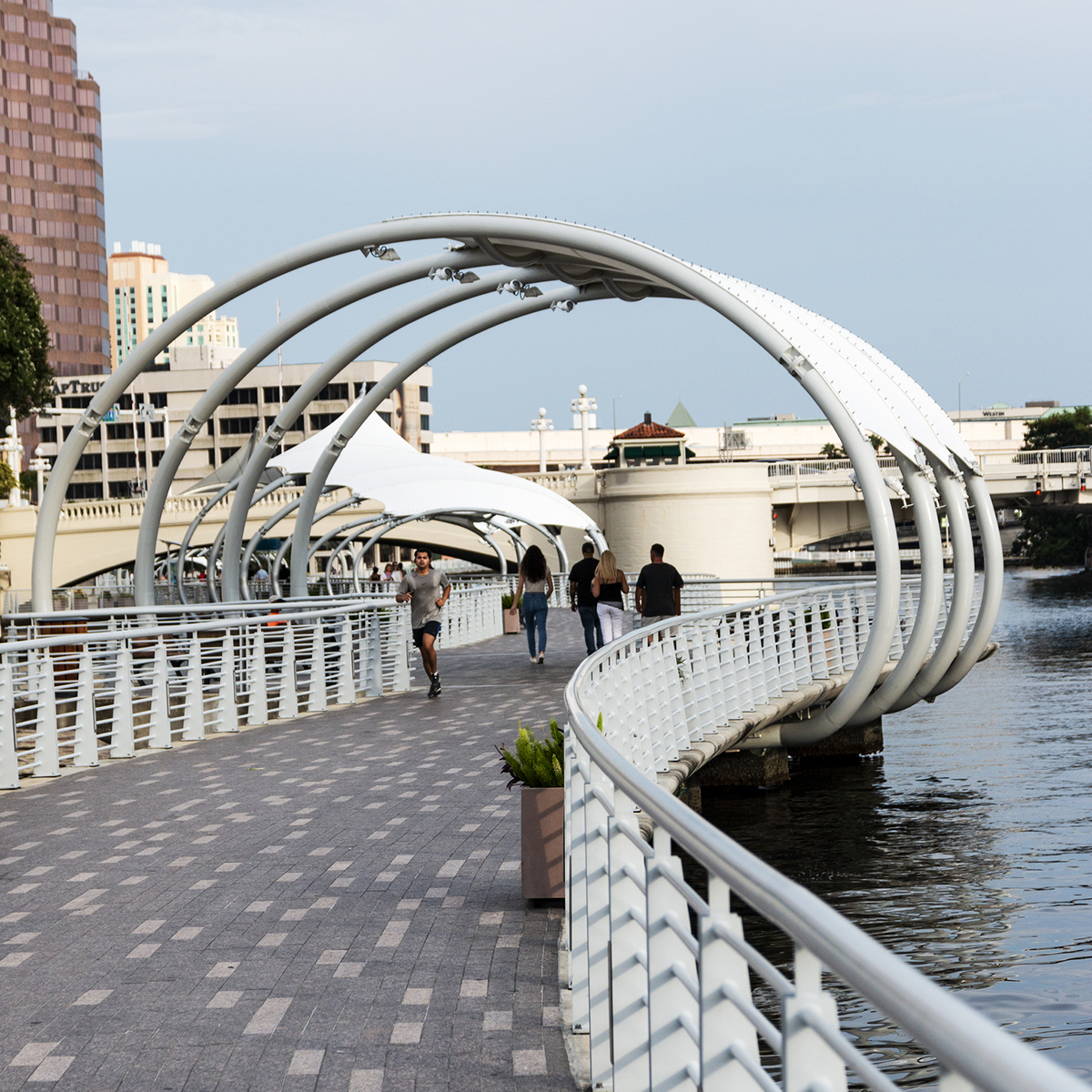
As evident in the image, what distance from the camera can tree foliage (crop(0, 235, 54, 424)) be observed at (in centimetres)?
3766

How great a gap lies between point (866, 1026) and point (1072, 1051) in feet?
3.88

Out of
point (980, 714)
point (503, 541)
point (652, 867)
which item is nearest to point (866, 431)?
point (980, 714)

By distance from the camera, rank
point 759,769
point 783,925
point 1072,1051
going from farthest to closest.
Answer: point 759,769 < point 1072,1051 < point 783,925

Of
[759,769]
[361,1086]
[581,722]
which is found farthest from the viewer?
[759,769]

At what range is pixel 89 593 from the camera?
A: 201 ft

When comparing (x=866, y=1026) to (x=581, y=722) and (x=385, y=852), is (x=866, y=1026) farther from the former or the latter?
(x=581, y=722)

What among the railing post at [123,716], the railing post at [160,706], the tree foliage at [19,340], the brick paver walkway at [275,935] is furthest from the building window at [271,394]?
the brick paver walkway at [275,935]

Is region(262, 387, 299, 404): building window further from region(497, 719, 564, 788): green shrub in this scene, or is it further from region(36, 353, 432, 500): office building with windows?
region(497, 719, 564, 788): green shrub

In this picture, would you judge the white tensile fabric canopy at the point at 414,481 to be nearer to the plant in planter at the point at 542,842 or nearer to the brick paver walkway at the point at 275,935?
the brick paver walkway at the point at 275,935

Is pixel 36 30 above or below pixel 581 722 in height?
above

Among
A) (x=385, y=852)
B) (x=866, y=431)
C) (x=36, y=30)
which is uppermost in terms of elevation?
(x=36, y=30)

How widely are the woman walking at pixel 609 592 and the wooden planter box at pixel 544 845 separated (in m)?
13.5

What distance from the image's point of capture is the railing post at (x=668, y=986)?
149 inches

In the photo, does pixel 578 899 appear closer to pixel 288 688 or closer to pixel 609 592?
pixel 288 688
